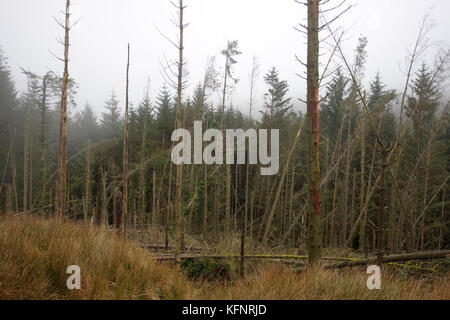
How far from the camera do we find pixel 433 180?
41.1ft

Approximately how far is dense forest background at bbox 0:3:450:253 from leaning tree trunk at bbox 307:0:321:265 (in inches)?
174

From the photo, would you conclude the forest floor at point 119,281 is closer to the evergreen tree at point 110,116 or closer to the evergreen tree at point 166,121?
the evergreen tree at point 166,121

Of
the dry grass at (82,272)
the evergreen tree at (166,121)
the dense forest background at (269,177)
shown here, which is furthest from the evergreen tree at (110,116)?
the dry grass at (82,272)

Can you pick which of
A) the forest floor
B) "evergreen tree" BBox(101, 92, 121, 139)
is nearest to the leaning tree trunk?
the forest floor

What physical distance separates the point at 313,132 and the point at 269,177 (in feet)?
37.0

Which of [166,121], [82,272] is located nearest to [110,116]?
[166,121]

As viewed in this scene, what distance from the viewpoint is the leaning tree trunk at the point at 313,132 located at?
3996 mm

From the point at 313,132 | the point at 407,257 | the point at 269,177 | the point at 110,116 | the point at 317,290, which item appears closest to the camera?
the point at 317,290

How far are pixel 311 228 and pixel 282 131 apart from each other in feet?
42.9

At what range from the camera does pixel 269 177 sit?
15055 mm

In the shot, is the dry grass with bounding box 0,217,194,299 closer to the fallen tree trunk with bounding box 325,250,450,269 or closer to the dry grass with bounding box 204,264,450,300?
the dry grass with bounding box 204,264,450,300

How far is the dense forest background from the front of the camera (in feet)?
33.9

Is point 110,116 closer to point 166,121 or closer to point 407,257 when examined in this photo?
point 166,121
